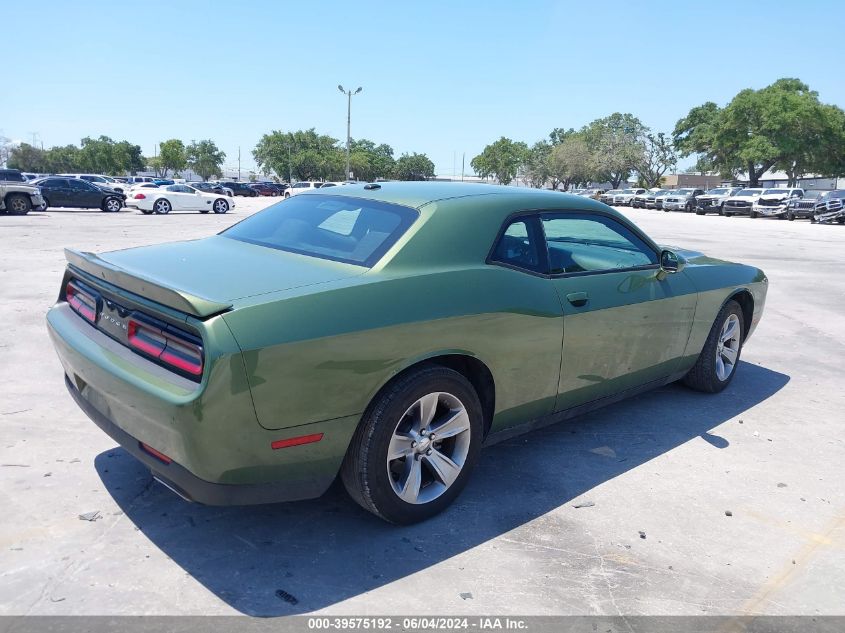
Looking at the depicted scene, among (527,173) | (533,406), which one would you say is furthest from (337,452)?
(527,173)

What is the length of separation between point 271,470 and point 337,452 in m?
0.28

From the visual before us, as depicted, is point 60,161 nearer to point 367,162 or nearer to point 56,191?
point 367,162

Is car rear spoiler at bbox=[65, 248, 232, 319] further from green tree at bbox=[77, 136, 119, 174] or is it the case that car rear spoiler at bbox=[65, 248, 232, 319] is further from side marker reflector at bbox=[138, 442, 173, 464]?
green tree at bbox=[77, 136, 119, 174]

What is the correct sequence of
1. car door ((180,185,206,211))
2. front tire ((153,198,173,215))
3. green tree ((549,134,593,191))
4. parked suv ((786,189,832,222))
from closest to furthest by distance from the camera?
front tire ((153,198,173,215))
car door ((180,185,206,211))
parked suv ((786,189,832,222))
green tree ((549,134,593,191))

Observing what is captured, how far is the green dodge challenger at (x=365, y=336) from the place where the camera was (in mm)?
2465

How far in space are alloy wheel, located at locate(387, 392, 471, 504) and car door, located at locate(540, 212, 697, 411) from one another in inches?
29.4

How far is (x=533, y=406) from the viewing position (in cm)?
350

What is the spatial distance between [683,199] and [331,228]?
4846 cm

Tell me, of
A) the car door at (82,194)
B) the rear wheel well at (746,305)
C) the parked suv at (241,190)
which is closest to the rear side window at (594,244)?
the rear wheel well at (746,305)

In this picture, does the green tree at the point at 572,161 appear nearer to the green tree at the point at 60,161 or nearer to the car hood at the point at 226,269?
the green tree at the point at 60,161

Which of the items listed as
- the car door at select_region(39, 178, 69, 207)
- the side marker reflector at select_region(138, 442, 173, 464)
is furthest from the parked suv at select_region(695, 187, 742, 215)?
the side marker reflector at select_region(138, 442, 173, 464)

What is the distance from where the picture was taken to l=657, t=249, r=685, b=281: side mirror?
424cm

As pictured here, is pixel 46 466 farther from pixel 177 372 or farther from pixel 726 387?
pixel 726 387

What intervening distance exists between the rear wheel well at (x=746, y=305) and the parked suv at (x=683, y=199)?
45.3 meters
